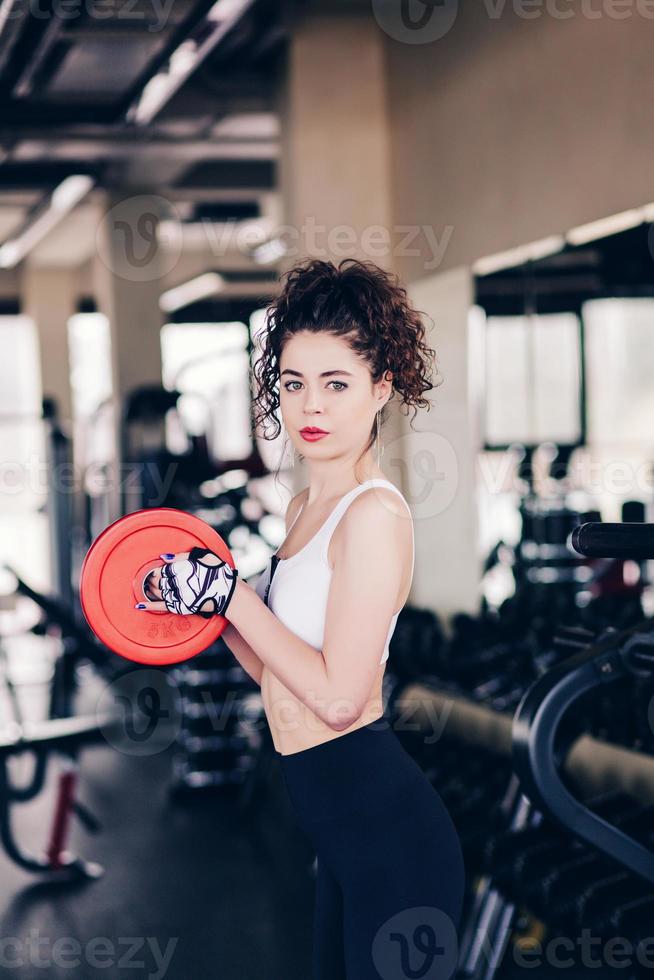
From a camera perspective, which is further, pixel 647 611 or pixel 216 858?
pixel 216 858

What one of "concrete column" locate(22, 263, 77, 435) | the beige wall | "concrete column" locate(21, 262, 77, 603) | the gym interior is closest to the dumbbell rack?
the gym interior

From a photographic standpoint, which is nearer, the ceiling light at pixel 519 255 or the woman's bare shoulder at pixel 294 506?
the woman's bare shoulder at pixel 294 506

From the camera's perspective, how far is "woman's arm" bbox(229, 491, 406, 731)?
150cm

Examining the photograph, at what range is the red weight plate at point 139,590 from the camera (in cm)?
156

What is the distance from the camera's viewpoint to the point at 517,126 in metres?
4.10

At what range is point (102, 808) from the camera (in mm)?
4777

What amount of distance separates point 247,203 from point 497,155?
16.5ft

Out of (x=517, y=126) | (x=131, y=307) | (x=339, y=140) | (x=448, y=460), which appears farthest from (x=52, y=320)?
(x=517, y=126)

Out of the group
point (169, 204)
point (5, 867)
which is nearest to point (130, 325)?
point (169, 204)

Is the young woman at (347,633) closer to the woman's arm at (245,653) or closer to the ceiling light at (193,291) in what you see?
the woman's arm at (245,653)

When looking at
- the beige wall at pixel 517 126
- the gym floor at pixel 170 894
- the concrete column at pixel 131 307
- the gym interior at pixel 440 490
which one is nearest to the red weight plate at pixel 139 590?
the gym interior at pixel 440 490

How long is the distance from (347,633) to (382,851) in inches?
12.9

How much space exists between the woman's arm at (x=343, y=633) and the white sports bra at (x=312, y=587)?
0.06 meters

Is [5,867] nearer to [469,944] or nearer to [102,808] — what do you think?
[102,808]
